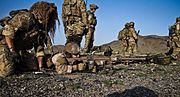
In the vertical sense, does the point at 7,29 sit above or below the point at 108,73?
above

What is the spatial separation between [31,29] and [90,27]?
22.9 feet

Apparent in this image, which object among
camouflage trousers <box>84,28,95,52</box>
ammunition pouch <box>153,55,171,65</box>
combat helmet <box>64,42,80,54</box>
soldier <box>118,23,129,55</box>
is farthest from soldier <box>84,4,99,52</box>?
combat helmet <box>64,42,80,54</box>

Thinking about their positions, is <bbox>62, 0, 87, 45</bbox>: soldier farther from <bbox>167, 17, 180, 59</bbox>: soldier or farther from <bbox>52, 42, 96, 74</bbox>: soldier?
<bbox>167, 17, 180, 59</bbox>: soldier

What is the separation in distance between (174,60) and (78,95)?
36.6 feet

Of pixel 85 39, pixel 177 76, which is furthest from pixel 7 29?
pixel 85 39

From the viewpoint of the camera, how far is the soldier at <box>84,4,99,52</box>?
16.8 meters

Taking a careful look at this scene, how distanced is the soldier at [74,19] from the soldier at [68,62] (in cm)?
489

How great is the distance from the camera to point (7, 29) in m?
9.59

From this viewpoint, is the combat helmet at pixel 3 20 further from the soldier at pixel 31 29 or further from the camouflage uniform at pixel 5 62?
the camouflage uniform at pixel 5 62

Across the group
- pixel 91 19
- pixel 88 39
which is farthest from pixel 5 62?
pixel 91 19

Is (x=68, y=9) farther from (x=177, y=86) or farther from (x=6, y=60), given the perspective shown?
(x=177, y=86)

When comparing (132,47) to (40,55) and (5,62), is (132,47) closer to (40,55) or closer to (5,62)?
(40,55)

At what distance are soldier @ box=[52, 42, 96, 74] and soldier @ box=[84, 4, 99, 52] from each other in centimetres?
525

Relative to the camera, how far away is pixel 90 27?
55.4 ft
